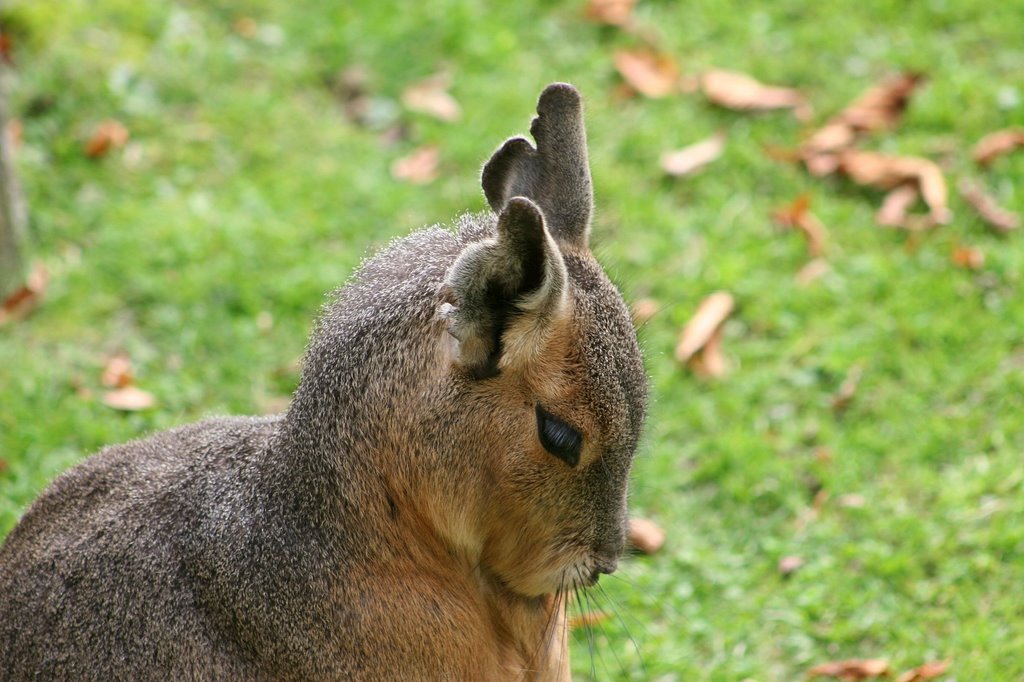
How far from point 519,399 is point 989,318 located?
293cm

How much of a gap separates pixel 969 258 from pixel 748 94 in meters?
1.54

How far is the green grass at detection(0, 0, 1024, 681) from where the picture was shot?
14.4 feet

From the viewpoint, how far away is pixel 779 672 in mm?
4156

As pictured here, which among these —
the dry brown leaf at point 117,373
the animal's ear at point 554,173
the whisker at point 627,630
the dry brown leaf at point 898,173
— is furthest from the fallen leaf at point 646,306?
the animal's ear at point 554,173

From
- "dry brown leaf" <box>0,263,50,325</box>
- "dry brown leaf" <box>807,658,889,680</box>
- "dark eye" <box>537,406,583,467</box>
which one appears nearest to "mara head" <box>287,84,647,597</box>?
"dark eye" <box>537,406,583,467</box>

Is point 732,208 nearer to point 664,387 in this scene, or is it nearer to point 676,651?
point 664,387

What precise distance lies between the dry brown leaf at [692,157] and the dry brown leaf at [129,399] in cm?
264

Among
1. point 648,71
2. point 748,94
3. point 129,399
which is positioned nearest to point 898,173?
point 748,94

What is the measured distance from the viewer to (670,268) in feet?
18.9

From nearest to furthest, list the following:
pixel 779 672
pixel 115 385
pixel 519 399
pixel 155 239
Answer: pixel 519 399, pixel 779 672, pixel 115 385, pixel 155 239

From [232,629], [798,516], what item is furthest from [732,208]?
[232,629]

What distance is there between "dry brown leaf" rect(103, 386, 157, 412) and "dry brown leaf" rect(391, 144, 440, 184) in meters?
1.80

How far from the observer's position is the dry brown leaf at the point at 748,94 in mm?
6430

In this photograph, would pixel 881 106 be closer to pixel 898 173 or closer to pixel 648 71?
pixel 898 173
